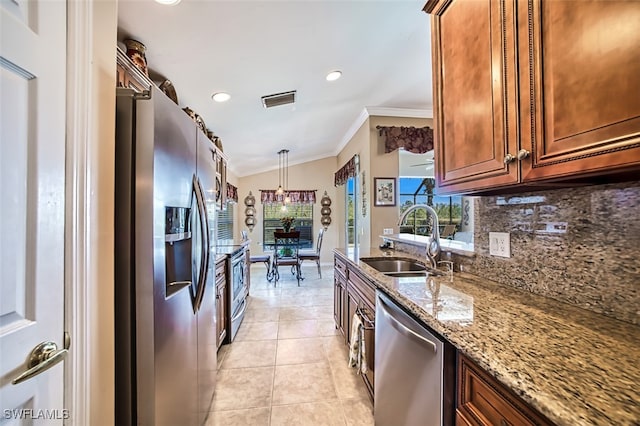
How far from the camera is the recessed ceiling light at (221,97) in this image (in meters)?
2.56

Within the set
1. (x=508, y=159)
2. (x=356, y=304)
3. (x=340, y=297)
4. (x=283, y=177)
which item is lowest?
(x=340, y=297)

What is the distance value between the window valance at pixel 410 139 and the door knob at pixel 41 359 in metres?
4.04

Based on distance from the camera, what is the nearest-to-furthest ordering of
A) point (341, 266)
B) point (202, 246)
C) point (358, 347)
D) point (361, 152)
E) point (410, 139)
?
1. point (202, 246)
2. point (358, 347)
3. point (341, 266)
4. point (410, 139)
5. point (361, 152)

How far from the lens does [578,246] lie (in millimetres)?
1037

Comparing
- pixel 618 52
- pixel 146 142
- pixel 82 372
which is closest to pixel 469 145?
pixel 618 52

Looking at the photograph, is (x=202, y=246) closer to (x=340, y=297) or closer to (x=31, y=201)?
(x=31, y=201)

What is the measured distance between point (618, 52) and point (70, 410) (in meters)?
1.88

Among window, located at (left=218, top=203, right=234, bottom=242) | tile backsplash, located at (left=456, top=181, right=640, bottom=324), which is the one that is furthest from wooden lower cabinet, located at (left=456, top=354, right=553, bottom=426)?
window, located at (left=218, top=203, right=234, bottom=242)

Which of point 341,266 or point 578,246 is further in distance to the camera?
point 341,266

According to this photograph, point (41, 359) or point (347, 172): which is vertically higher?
point (347, 172)

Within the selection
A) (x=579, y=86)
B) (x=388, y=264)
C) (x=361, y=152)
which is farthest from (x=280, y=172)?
(x=579, y=86)

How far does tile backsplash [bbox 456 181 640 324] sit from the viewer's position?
89 centimetres

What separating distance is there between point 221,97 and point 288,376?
8.66 feet

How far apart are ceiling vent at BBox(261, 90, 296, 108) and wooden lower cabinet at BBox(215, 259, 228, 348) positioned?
70.9 inches
